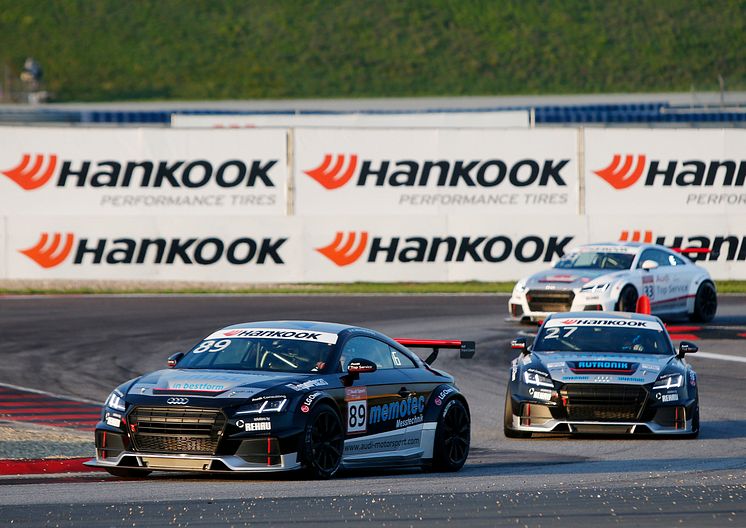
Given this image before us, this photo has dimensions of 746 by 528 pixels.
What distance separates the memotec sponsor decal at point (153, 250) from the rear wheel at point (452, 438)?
777 inches

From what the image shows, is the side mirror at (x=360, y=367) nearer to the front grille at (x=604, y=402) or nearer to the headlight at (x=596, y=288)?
the front grille at (x=604, y=402)

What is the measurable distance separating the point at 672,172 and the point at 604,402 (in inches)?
782

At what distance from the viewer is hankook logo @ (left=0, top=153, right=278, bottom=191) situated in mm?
32344

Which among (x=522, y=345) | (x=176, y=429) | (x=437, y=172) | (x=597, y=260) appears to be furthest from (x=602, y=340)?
(x=437, y=172)

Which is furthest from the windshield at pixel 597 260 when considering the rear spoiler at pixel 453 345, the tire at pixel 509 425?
the rear spoiler at pixel 453 345

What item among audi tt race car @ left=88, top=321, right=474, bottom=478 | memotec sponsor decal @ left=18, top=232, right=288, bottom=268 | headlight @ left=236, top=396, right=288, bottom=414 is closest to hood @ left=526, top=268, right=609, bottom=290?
memotec sponsor decal @ left=18, top=232, right=288, bottom=268

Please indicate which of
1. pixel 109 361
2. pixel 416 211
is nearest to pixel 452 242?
pixel 416 211

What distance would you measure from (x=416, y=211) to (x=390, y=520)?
79.3 ft

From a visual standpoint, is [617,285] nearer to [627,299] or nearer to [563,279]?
[627,299]

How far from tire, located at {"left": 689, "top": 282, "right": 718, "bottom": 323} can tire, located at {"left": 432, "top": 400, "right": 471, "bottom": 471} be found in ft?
43.1

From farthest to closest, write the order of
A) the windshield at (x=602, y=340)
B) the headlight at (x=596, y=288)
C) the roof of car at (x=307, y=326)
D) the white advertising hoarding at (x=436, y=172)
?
1. the white advertising hoarding at (x=436, y=172)
2. the headlight at (x=596, y=288)
3. the windshield at (x=602, y=340)
4. the roof of car at (x=307, y=326)

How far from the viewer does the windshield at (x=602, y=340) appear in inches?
593

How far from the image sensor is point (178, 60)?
92.9 metres

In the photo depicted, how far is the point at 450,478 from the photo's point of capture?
11500 mm
